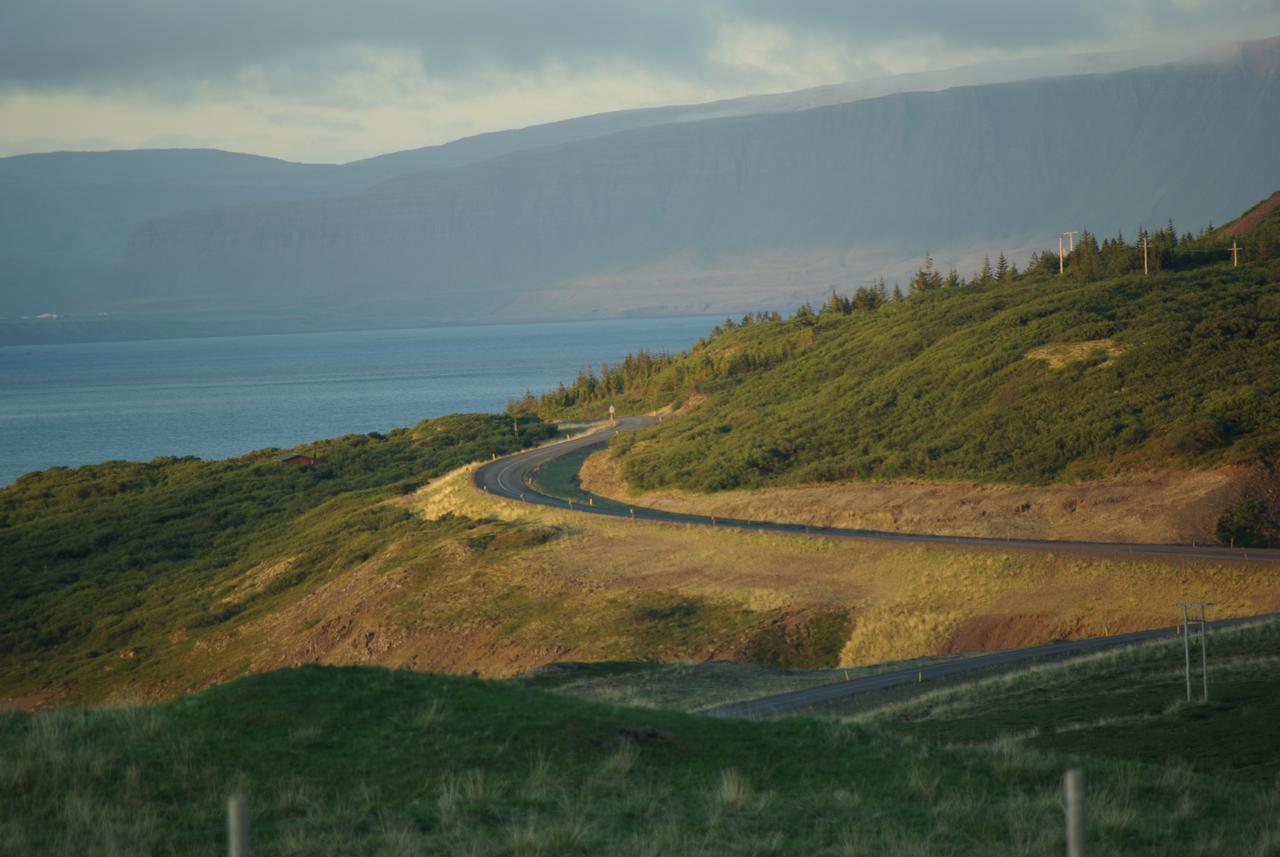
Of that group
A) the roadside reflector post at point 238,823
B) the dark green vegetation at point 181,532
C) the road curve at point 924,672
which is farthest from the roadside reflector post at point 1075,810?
the dark green vegetation at point 181,532

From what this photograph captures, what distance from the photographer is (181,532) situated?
90562 millimetres

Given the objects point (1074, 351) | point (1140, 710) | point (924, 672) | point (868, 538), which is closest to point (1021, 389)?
point (1074, 351)

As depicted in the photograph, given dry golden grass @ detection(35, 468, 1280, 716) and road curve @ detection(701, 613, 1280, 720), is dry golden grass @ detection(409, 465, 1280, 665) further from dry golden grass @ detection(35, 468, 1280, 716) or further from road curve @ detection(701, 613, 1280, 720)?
road curve @ detection(701, 613, 1280, 720)

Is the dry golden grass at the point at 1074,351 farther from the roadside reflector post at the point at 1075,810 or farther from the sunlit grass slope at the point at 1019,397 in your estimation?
the roadside reflector post at the point at 1075,810

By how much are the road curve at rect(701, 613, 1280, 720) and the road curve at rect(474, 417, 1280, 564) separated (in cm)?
833

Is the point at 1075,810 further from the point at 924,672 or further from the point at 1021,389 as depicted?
the point at 1021,389

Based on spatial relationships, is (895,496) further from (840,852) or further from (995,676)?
(840,852)

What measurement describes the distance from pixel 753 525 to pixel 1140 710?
4085cm

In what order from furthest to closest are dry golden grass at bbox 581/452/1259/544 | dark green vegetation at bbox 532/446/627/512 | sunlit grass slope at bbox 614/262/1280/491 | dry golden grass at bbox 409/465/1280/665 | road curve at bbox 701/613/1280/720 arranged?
dark green vegetation at bbox 532/446/627/512 < sunlit grass slope at bbox 614/262/1280/491 < dry golden grass at bbox 581/452/1259/544 < dry golden grass at bbox 409/465/1280/665 < road curve at bbox 701/613/1280/720

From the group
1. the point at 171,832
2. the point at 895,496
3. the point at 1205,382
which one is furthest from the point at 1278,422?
the point at 171,832

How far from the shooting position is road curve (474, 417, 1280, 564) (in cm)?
5194

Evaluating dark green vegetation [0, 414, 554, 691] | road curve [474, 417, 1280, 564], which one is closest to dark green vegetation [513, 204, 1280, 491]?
road curve [474, 417, 1280, 564]

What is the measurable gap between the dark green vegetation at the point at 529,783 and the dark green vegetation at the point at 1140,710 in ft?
6.41

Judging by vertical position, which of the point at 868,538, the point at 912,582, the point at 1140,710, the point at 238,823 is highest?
the point at 238,823
